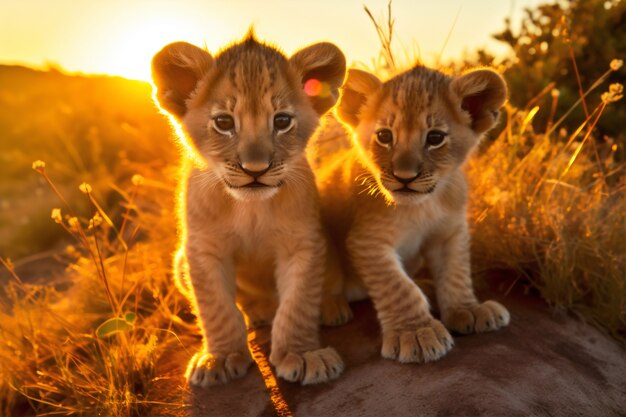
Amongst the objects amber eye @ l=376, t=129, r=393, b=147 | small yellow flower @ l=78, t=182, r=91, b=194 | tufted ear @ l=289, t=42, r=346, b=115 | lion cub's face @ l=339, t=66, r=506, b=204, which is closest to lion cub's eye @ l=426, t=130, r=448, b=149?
lion cub's face @ l=339, t=66, r=506, b=204

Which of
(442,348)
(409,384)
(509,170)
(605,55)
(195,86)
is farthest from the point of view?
(605,55)

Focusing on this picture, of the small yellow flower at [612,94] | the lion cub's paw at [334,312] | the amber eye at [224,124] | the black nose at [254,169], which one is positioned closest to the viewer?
the black nose at [254,169]

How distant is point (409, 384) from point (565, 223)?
2026 millimetres

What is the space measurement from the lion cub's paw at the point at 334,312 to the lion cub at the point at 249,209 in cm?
50

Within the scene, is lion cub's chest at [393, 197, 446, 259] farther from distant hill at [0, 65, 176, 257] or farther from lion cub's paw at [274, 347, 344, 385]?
distant hill at [0, 65, 176, 257]

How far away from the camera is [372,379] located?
3.06 m

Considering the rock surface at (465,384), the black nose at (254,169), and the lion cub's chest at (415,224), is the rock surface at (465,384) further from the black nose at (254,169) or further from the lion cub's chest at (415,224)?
the black nose at (254,169)

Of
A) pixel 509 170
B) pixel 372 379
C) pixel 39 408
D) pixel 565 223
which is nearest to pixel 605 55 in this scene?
pixel 509 170

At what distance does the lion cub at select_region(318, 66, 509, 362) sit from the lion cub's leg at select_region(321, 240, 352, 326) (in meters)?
0.12

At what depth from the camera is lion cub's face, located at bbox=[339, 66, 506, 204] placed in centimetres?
320

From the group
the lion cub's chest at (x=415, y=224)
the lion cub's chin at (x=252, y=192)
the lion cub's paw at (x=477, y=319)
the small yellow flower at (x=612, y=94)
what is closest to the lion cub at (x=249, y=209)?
the lion cub's chin at (x=252, y=192)

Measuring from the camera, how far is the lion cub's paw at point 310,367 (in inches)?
123

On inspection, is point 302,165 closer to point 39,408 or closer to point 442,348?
point 442,348

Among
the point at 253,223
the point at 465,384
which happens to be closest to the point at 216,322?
the point at 253,223
